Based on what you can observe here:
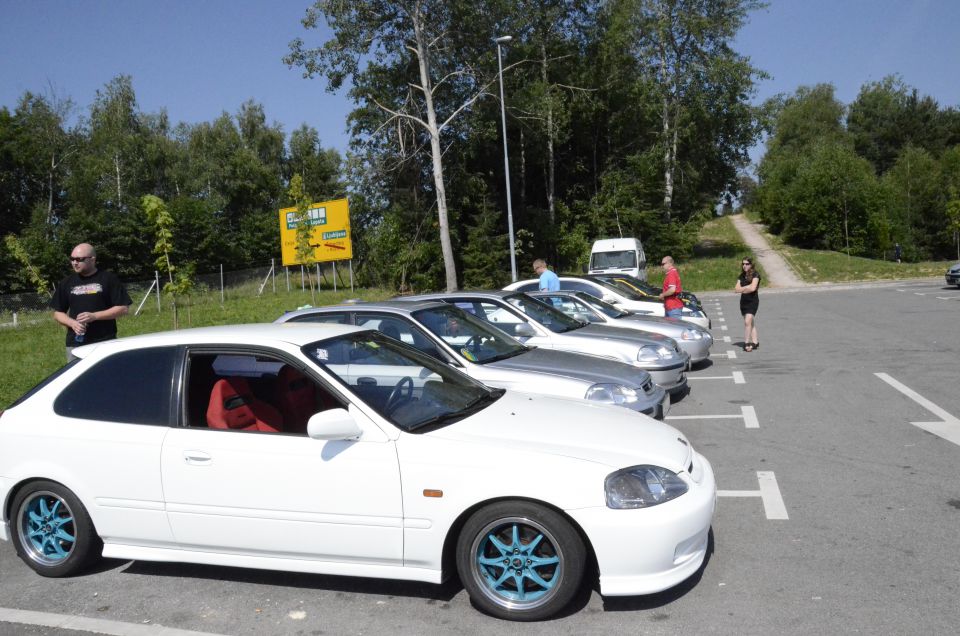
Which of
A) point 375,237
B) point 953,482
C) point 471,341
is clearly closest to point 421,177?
point 375,237

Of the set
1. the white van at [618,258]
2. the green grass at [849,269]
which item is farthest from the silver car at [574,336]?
the green grass at [849,269]

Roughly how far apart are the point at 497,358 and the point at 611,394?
1.10m

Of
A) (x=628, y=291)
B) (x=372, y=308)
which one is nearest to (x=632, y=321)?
(x=628, y=291)

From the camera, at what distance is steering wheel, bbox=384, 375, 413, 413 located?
412 cm

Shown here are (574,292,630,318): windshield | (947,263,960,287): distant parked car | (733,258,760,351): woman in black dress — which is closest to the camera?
(574,292,630,318): windshield

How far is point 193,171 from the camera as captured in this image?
55938 millimetres

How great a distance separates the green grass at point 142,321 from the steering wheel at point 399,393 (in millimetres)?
8893

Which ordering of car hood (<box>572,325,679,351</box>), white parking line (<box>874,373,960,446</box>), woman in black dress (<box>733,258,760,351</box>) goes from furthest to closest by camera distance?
woman in black dress (<box>733,258,760,351</box>)
car hood (<box>572,325,679,351</box>)
white parking line (<box>874,373,960,446</box>)

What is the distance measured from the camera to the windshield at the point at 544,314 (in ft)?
29.8

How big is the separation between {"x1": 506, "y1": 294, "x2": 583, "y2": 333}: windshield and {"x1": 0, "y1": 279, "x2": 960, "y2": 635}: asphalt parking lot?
2146mm

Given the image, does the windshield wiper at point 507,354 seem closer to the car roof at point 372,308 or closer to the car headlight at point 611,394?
the car roof at point 372,308

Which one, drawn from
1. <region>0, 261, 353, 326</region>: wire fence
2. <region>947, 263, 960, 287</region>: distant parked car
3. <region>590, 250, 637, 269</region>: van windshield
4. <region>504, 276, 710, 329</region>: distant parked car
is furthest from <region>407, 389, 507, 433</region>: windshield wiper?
<region>0, 261, 353, 326</region>: wire fence

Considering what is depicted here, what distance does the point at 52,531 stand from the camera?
450 centimetres

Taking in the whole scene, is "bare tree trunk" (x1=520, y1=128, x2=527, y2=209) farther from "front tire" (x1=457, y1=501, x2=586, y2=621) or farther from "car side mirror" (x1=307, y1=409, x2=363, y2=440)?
"front tire" (x1=457, y1=501, x2=586, y2=621)
